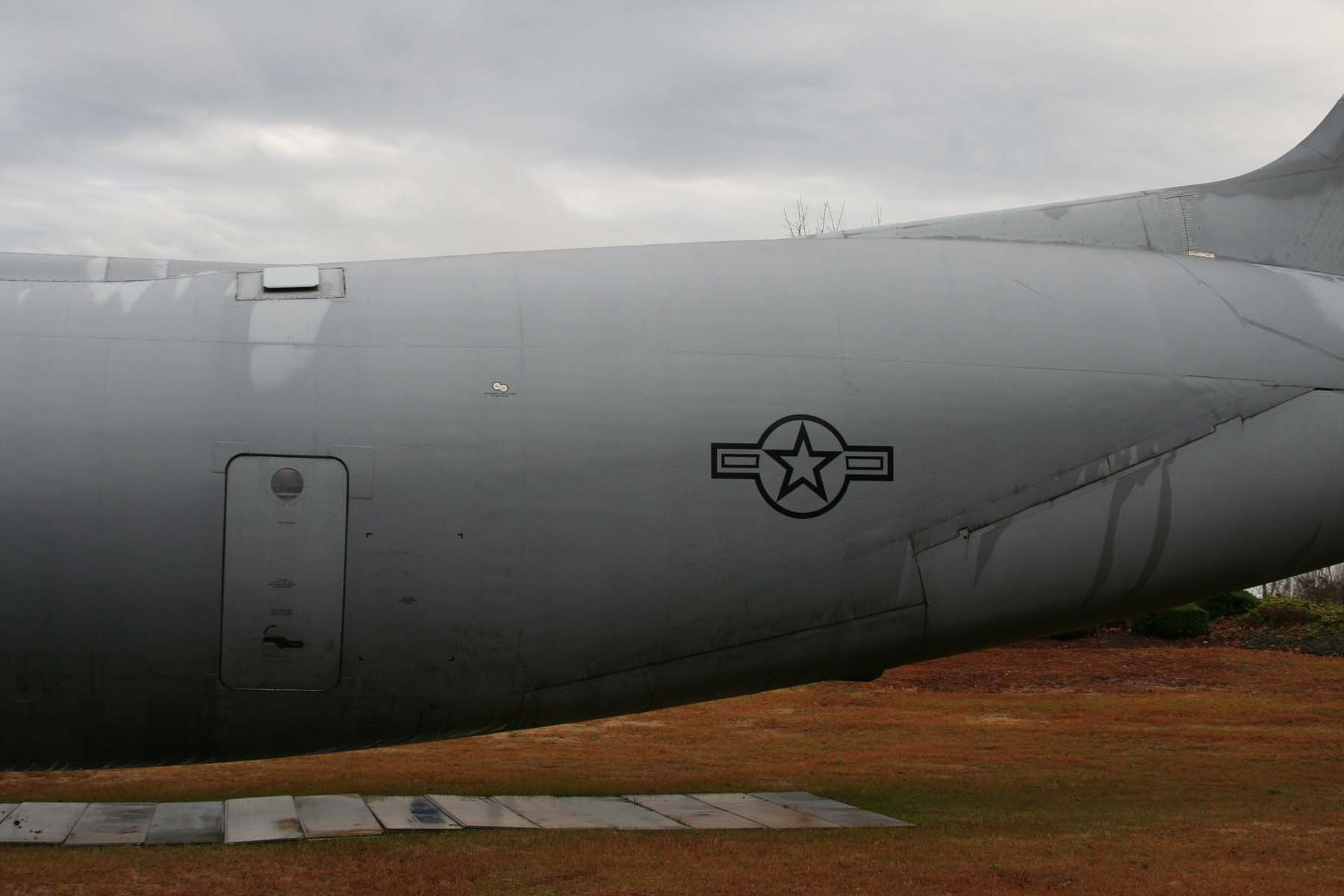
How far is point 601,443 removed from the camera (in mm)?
6941

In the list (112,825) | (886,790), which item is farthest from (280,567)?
(886,790)

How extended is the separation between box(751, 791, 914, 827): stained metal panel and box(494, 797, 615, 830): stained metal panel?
5.91 feet

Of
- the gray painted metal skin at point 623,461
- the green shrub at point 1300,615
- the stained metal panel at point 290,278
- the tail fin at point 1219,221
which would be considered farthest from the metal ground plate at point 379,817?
the green shrub at point 1300,615

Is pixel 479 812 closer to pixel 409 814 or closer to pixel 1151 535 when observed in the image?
pixel 409 814

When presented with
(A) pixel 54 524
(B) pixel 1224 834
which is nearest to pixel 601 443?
(A) pixel 54 524

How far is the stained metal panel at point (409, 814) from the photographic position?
32.5ft

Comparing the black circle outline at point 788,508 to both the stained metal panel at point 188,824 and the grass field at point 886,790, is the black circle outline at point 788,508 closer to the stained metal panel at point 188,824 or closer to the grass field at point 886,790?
the grass field at point 886,790

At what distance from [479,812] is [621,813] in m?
1.24

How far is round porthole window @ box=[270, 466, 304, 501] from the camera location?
6531 mm

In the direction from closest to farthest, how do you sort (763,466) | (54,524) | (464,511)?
(54,524) < (464,511) < (763,466)

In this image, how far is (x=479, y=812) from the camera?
1070 centimetres

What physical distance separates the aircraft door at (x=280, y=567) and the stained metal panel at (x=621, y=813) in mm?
4296

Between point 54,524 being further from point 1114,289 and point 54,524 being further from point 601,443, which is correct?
point 1114,289

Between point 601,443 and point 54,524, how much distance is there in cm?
287
